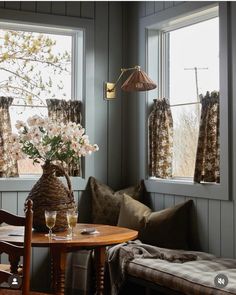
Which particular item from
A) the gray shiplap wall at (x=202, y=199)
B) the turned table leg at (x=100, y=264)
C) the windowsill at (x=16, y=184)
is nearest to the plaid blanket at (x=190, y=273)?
the gray shiplap wall at (x=202, y=199)

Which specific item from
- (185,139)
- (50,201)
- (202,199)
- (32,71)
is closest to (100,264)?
(50,201)

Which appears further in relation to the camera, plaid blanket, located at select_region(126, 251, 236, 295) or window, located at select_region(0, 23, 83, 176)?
window, located at select_region(0, 23, 83, 176)

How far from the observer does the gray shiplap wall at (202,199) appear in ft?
11.1

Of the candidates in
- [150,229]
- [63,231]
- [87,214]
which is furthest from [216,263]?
[87,214]

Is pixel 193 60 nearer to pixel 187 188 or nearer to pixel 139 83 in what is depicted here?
pixel 139 83

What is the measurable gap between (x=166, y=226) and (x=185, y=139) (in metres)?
0.75

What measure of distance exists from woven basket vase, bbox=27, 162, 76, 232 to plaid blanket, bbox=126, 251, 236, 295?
632mm

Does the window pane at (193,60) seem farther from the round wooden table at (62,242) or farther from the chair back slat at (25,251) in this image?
the chair back slat at (25,251)

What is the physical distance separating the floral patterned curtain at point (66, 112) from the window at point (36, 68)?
90 millimetres

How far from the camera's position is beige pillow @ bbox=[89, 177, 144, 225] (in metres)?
4.13

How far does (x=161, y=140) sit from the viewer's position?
4.12m
